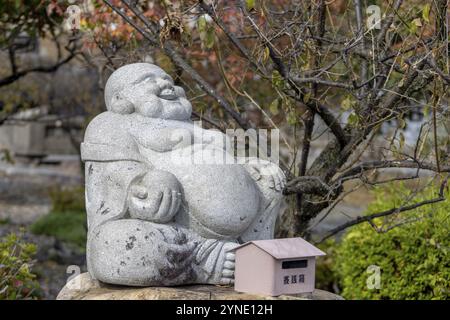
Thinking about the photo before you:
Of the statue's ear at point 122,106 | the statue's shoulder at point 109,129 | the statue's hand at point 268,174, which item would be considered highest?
the statue's ear at point 122,106

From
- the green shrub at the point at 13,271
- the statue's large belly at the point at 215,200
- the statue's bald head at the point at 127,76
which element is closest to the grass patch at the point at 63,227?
the green shrub at the point at 13,271

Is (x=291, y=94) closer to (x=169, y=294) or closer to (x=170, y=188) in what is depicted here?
(x=170, y=188)

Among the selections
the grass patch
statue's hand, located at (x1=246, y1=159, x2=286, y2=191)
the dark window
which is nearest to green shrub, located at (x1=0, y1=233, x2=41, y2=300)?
statue's hand, located at (x1=246, y1=159, x2=286, y2=191)

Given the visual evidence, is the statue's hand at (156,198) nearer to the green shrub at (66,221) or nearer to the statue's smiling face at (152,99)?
the statue's smiling face at (152,99)

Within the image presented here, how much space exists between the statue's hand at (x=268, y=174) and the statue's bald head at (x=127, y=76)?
2.97 ft

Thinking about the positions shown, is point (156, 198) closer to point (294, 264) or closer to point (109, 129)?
point (109, 129)

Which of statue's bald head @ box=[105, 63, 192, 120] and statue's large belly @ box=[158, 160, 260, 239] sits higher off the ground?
statue's bald head @ box=[105, 63, 192, 120]

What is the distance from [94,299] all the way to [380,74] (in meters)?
2.27

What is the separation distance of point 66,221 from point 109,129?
6.66 meters

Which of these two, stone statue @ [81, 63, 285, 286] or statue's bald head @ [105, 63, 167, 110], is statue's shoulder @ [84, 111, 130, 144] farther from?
statue's bald head @ [105, 63, 167, 110]

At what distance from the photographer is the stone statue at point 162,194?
462 centimetres

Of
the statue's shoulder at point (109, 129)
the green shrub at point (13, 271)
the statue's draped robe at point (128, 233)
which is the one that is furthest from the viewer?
the green shrub at point (13, 271)

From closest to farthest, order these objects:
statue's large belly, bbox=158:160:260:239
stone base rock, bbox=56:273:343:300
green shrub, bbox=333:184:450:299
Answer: stone base rock, bbox=56:273:343:300 → statue's large belly, bbox=158:160:260:239 → green shrub, bbox=333:184:450:299

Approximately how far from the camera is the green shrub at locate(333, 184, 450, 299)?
629cm
